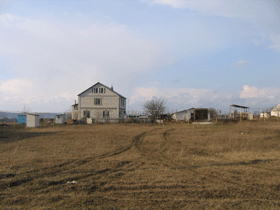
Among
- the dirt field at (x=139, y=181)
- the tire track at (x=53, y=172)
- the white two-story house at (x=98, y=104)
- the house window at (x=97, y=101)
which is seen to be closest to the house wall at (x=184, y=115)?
the white two-story house at (x=98, y=104)

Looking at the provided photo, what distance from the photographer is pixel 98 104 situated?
44.1 m

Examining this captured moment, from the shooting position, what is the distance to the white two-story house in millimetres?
43812

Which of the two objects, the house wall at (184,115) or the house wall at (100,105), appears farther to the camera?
the house wall at (100,105)

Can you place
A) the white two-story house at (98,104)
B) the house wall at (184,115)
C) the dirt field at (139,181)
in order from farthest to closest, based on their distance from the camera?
the white two-story house at (98,104) < the house wall at (184,115) < the dirt field at (139,181)

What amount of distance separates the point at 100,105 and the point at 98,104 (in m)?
0.47

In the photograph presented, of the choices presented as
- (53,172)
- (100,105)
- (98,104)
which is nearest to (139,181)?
(53,172)

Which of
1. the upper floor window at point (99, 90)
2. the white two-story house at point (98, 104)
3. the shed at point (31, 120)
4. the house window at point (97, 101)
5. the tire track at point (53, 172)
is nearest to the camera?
the tire track at point (53, 172)

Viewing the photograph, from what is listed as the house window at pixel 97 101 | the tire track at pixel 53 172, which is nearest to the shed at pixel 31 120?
the house window at pixel 97 101

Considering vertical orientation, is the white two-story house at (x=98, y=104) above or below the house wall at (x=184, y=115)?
above

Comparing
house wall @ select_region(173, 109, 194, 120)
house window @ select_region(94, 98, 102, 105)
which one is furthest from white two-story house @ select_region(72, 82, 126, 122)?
house wall @ select_region(173, 109, 194, 120)

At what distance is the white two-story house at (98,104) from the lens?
43.8 meters

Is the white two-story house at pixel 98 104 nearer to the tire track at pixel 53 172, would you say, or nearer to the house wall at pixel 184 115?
Answer: the house wall at pixel 184 115

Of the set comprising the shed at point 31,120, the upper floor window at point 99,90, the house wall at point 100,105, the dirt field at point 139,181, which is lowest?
the dirt field at point 139,181

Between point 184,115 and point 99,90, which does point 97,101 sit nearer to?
point 99,90
